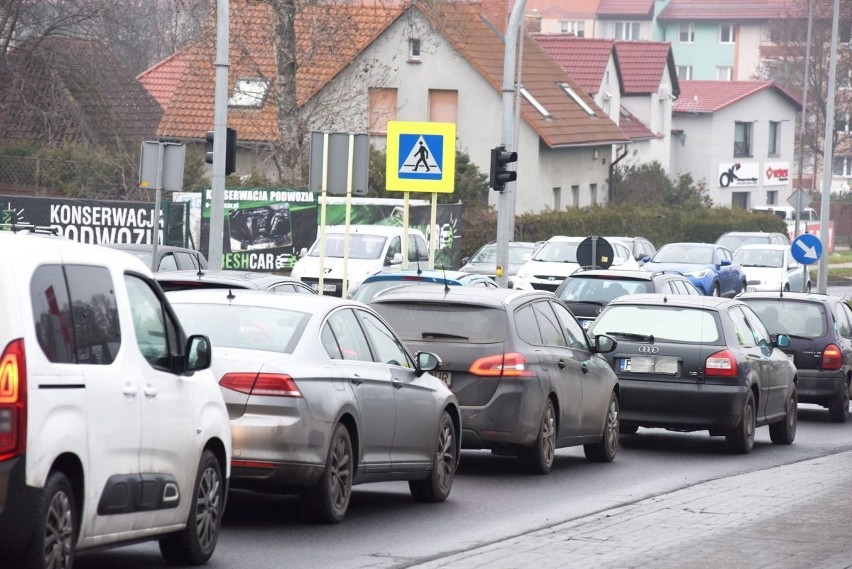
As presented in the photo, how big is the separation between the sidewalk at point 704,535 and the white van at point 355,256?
18471 mm

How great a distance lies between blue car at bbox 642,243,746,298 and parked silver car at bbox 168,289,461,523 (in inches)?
1030

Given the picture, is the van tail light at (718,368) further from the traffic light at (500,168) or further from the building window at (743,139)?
the building window at (743,139)

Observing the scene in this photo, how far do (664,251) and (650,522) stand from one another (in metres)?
29.8

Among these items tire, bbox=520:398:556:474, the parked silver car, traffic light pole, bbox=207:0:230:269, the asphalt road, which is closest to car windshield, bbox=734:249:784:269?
traffic light pole, bbox=207:0:230:269

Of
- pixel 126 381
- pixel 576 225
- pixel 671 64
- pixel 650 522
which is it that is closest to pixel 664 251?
pixel 576 225

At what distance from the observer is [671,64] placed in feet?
253

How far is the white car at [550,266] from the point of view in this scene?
114 feet

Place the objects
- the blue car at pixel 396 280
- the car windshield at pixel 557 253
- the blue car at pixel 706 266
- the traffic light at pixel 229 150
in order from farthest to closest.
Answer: the blue car at pixel 706 266
the car windshield at pixel 557 253
the traffic light at pixel 229 150
the blue car at pixel 396 280

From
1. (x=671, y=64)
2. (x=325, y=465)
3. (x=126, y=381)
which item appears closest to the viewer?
(x=126, y=381)

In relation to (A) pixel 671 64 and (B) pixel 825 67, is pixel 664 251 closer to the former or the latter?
(A) pixel 671 64

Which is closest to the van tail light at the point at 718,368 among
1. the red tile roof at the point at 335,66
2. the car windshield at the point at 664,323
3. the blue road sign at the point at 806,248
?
the car windshield at the point at 664,323

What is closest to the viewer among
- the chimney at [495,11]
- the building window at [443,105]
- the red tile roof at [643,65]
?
the building window at [443,105]

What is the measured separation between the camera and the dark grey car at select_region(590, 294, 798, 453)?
16.0 meters

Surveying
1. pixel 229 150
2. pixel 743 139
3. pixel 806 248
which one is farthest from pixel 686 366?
pixel 743 139
